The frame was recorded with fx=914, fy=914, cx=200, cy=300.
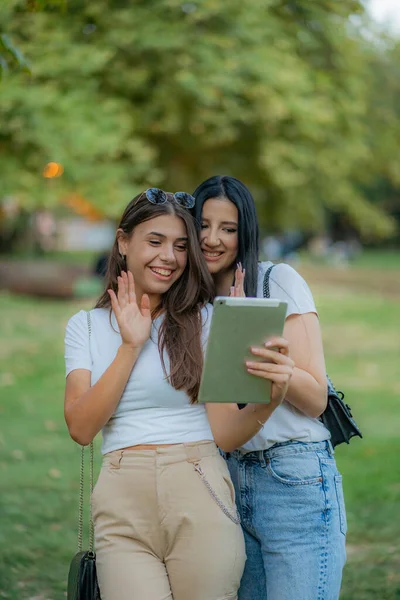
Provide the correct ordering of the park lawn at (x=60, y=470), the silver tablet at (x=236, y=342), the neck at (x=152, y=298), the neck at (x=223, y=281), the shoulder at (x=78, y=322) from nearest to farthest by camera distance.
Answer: the silver tablet at (x=236, y=342) < the shoulder at (x=78, y=322) < the neck at (x=152, y=298) < the neck at (x=223, y=281) < the park lawn at (x=60, y=470)

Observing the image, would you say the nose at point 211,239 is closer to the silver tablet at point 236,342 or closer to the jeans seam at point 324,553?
the silver tablet at point 236,342

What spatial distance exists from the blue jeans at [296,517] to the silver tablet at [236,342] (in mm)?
438

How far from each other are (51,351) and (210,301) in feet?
38.3

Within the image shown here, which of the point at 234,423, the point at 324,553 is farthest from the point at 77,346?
the point at 324,553

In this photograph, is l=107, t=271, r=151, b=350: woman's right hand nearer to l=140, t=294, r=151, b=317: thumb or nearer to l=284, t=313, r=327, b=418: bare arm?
l=140, t=294, r=151, b=317: thumb

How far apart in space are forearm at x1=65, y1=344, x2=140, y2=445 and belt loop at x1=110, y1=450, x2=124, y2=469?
0.09 metres

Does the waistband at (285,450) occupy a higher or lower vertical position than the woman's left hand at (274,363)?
lower

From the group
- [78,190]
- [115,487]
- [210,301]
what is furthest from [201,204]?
[78,190]

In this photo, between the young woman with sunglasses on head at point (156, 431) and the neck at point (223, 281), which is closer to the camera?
the young woman with sunglasses on head at point (156, 431)

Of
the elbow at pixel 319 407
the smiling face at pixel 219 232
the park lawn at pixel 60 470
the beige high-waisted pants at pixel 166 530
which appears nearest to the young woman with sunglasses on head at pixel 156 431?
the beige high-waisted pants at pixel 166 530

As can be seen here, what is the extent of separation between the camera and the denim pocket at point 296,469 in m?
2.83

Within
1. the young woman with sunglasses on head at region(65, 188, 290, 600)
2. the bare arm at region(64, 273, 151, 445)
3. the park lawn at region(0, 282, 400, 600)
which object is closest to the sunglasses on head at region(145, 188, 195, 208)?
the young woman with sunglasses on head at region(65, 188, 290, 600)

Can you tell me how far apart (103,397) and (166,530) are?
0.43m

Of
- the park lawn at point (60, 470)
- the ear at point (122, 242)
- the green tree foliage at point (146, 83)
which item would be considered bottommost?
the park lawn at point (60, 470)
